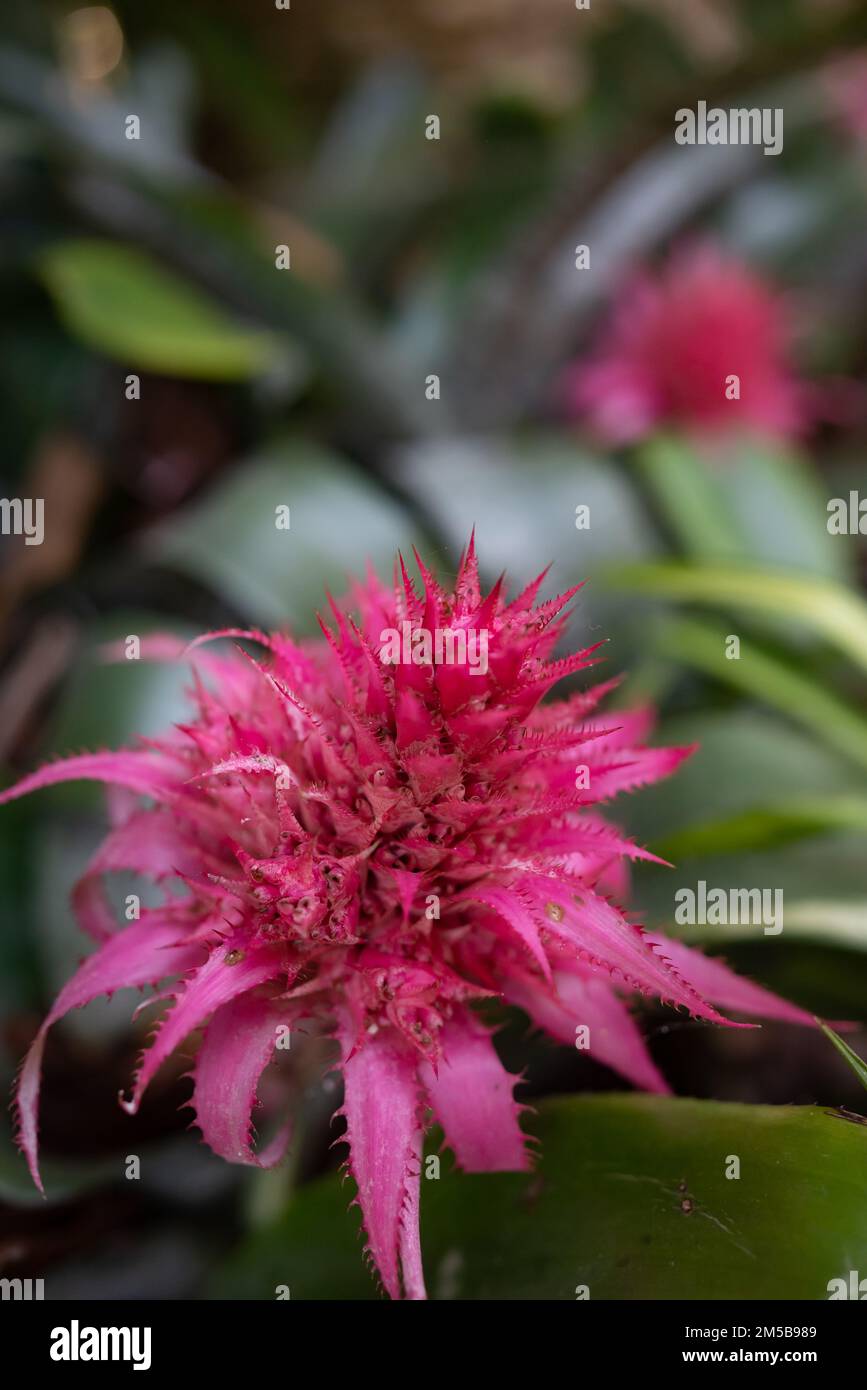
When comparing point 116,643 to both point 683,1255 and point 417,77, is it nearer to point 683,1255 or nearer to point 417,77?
point 683,1255

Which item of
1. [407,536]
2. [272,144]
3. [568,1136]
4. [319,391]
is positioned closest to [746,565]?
[407,536]

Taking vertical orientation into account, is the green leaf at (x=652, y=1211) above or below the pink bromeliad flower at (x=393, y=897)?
below

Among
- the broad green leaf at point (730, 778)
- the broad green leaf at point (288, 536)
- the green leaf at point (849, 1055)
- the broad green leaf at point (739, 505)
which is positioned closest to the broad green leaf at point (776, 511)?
the broad green leaf at point (739, 505)

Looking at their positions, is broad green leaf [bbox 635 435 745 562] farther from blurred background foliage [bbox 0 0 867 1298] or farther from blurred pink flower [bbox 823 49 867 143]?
blurred pink flower [bbox 823 49 867 143]

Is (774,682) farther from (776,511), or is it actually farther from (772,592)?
(776,511)

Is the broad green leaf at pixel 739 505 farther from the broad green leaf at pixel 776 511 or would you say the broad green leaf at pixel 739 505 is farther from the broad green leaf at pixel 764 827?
the broad green leaf at pixel 764 827

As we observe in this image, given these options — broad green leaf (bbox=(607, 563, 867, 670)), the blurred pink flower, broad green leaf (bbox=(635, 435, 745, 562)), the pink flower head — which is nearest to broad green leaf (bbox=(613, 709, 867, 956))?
broad green leaf (bbox=(607, 563, 867, 670))
